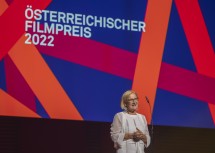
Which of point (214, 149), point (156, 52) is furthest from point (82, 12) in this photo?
point (214, 149)

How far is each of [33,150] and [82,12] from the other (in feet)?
5.03

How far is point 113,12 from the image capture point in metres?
6.77

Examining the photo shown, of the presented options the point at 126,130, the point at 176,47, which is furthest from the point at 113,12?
the point at 126,130

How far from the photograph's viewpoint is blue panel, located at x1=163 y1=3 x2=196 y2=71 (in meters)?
6.94

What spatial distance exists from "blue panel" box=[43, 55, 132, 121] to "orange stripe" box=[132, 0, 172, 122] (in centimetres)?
25

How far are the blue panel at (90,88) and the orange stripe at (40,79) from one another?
71 millimetres

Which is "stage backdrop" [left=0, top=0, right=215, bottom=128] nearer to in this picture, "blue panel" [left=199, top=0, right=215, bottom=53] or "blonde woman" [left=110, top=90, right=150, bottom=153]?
"blue panel" [left=199, top=0, right=215, bottom=53]

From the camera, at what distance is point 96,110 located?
6527 millimetres

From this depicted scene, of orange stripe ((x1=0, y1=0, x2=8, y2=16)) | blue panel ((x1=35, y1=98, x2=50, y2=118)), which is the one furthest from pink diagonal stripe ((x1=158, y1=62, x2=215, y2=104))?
orange stripe ((x1=0, y1=0, x2=8, y2=16))

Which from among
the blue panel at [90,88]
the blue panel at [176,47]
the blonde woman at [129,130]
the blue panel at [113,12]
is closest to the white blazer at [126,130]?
the blonde woman at [129,130]

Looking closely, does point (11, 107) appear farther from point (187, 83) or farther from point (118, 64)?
point (187, 83)

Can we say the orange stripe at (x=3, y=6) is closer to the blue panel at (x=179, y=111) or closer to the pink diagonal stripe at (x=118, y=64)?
the pink diagonal stripe at (x=118, y=64)

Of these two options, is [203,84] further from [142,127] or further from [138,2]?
[142,127]

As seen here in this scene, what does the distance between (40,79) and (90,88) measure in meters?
0.54
